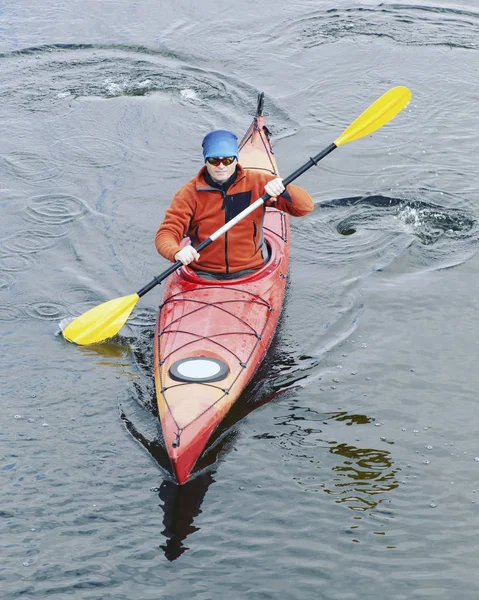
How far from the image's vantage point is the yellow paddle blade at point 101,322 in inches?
256

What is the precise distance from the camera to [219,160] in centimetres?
596

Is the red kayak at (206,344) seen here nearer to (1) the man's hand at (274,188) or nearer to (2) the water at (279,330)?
(2) the water at (279,330)

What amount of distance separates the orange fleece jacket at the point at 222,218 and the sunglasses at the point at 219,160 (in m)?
0.19

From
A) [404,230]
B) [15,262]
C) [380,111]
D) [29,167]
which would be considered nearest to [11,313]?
[15,262]

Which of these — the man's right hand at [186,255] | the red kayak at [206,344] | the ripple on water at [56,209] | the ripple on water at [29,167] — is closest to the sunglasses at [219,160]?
the man's right hand at [186,255]

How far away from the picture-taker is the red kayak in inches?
210

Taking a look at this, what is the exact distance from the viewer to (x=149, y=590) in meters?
4.59

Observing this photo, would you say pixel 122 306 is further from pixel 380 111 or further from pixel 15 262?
pixel 380 111

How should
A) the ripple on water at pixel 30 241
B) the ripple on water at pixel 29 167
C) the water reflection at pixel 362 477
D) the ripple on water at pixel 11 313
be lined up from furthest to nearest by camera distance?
1. the ripple on water at pixel 29 167
2. the ripple on water at pixel 30 241
3. the ripple on water at pixel 11 313
4. the water reflection at pixel 362 477

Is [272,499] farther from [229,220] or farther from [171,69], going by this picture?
[171,69]

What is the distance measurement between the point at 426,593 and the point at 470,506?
804mm

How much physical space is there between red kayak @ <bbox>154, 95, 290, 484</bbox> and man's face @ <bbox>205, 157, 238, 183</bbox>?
799mm

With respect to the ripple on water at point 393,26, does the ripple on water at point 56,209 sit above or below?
below

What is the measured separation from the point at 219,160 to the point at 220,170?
82 millimetres
